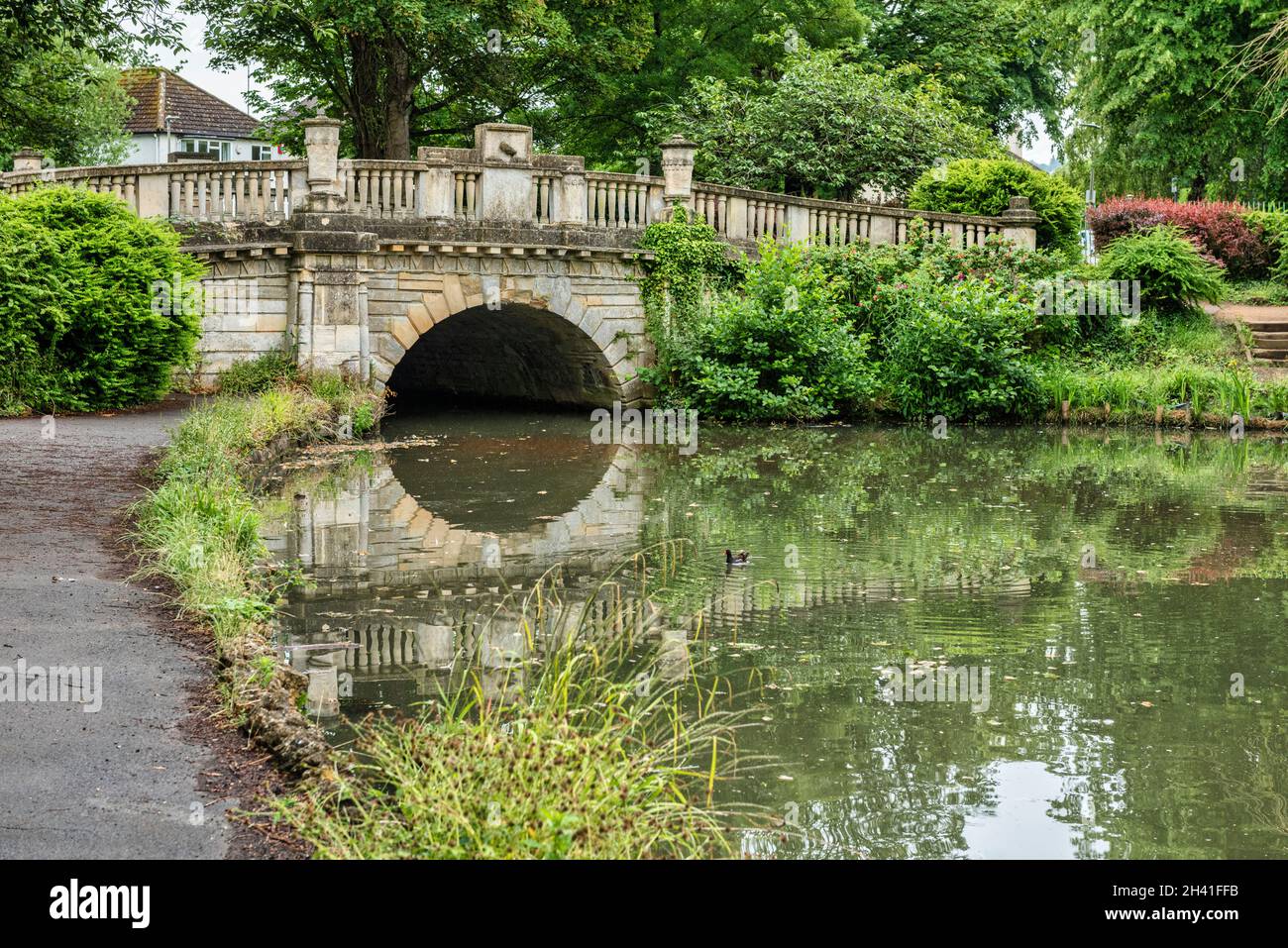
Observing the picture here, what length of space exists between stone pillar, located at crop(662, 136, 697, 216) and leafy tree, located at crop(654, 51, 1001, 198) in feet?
13.9

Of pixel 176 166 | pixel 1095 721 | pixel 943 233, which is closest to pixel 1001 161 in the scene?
pixel 943 233

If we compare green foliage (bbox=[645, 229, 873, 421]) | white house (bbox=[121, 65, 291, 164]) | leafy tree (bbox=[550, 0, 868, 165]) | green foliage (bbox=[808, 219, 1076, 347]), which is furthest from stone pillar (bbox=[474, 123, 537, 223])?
white house (bbox=[121, 65, 291, 164])

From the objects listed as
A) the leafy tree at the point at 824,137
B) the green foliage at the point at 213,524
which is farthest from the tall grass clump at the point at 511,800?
the leafy tree at the point at 824,137

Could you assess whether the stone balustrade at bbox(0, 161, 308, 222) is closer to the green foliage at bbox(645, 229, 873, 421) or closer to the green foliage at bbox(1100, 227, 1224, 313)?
the green foliage at bbox(645, 229, 873, 421)

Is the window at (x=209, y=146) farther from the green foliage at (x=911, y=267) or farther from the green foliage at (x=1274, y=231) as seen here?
the green foliage at (x=1274, y=231)

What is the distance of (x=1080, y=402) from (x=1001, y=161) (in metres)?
4.76

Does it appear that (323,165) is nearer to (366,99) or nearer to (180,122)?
(366,99)

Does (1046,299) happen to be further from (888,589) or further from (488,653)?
(488,653)

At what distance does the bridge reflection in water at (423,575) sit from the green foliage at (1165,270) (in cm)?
1162

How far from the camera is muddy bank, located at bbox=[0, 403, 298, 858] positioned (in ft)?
15.6

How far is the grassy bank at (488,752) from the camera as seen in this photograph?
4.54 meters

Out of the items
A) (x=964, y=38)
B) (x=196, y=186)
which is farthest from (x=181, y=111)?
(x=196, y=186)

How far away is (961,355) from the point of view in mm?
20891

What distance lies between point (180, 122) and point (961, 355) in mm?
38341
